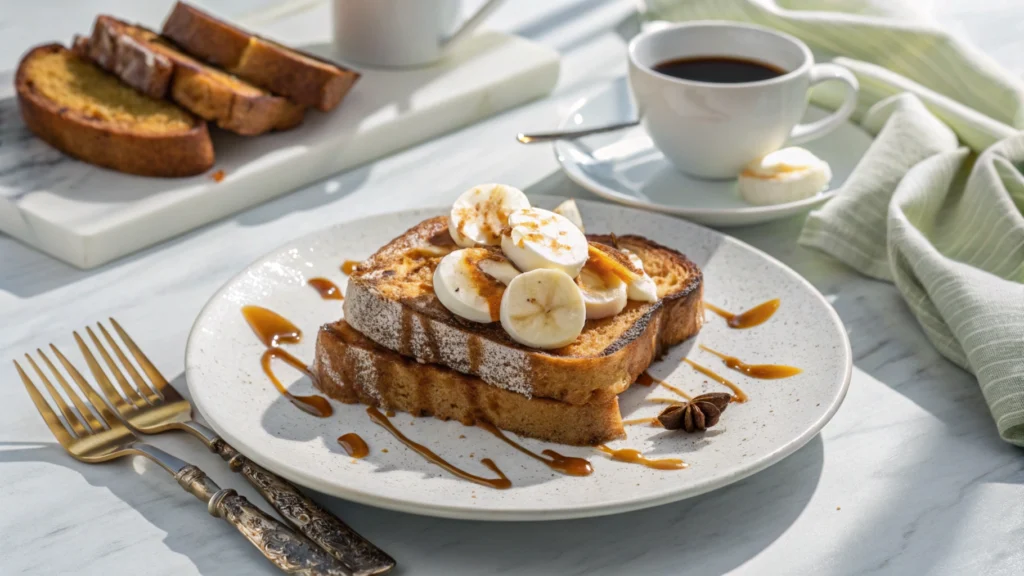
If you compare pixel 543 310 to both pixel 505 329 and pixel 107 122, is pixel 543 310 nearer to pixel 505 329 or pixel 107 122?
pixel 505 329

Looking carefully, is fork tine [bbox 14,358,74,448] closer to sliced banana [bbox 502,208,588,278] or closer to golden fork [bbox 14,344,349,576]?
golden fork [bbox 14,344,349,576]

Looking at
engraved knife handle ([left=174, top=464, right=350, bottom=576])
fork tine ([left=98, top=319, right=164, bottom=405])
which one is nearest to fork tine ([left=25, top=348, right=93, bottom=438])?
fork tine ([left=98, top=319, right=164, bottom=405])

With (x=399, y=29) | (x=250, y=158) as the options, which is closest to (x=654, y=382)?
(x=250, y=158)

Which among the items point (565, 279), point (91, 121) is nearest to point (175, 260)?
point (91, 121)

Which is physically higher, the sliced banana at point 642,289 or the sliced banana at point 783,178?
the sliced banana at point 642,289

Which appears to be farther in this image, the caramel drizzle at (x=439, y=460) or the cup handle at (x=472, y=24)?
the cup handle at (x=472, y=24)

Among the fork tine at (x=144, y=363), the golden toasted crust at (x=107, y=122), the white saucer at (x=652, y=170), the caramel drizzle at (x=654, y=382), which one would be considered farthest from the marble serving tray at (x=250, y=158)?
the caramel drizzle at (x=654, y=382)

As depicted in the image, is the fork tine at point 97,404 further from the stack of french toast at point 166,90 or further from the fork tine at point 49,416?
the stack of french toast at point 166,90
